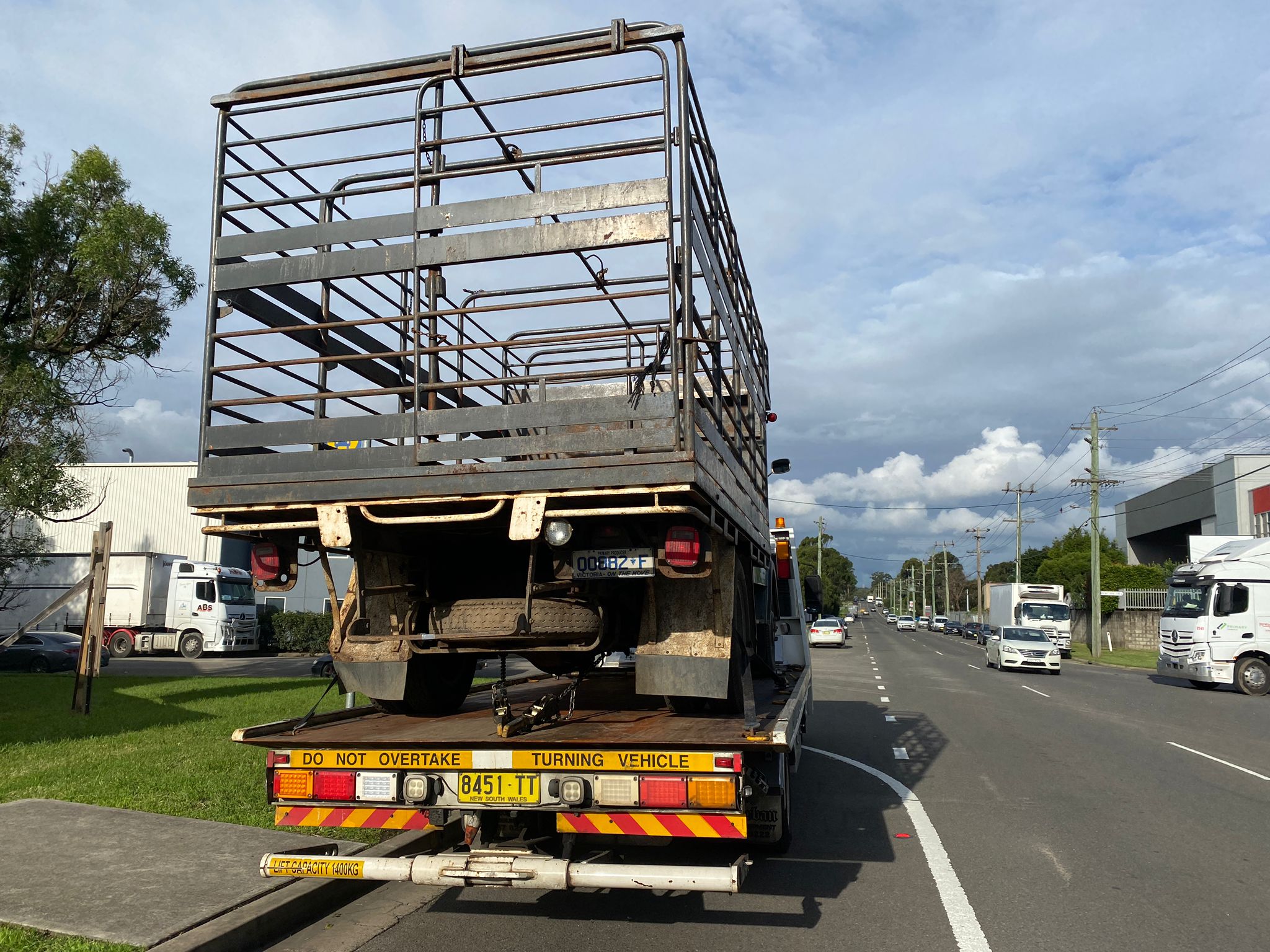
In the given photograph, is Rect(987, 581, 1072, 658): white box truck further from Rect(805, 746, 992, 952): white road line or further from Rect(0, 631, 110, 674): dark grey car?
Rect(0, 631, 110, 674): dark grey car

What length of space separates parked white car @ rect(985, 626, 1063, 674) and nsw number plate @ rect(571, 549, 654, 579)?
25.2 metres

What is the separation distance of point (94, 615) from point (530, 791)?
10.5 meters

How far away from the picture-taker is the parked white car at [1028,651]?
27.2 m

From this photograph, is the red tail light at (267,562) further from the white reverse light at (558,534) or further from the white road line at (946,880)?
the white road line at (946,880)

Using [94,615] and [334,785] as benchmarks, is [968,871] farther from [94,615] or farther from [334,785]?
[94,615]

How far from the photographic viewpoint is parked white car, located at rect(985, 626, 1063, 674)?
27.2m

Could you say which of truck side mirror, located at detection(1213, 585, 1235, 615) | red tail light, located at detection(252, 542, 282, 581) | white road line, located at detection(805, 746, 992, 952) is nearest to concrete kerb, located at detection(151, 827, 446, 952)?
red tail light, located at detection(252, 542, 282, 581)

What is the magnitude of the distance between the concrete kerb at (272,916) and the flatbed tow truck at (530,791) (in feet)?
1.09

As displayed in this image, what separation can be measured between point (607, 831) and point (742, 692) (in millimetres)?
1451

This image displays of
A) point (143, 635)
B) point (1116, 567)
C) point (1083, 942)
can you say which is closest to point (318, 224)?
point (1083, 942)

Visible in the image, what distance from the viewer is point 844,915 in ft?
18.0

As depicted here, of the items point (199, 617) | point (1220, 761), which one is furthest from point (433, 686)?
point (199, 617)

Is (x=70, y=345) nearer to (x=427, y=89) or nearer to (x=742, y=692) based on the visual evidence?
(x=427, y=89)

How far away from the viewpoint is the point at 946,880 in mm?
6164
